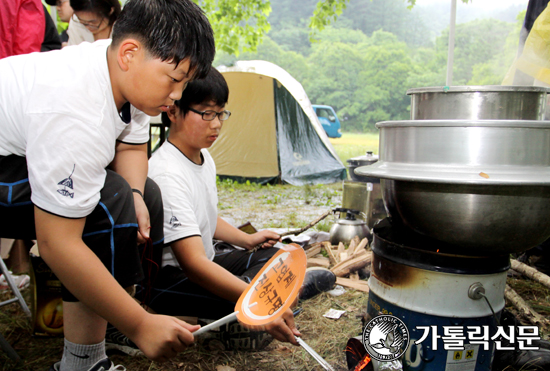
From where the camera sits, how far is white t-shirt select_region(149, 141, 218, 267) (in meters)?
1.56

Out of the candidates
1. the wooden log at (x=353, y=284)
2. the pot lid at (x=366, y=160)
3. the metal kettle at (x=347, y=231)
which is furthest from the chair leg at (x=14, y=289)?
→ the pot lid at (x=366, y=160)

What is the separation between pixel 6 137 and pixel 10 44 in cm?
119

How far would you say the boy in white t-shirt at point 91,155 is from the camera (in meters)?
0.98

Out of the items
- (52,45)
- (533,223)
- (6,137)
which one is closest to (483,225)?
(533,223)

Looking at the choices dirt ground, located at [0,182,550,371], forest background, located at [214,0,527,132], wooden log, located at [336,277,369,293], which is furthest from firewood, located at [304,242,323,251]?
forest background, located at [214,0,527,132]

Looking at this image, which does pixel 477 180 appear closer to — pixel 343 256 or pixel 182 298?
pixel 182 298

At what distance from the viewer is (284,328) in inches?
45.4

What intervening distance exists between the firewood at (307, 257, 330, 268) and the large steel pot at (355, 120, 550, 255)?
1.44 metres

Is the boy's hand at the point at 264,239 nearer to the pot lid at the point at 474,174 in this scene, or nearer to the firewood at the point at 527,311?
the pot lid at the point at 474,174

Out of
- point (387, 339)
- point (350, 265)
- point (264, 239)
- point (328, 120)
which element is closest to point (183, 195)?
point (264, 239)

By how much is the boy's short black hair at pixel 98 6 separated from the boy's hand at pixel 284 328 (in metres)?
1.94

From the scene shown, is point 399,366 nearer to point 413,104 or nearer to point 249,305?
point 249,305

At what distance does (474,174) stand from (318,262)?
170 cm

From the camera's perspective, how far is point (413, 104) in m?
1.60
